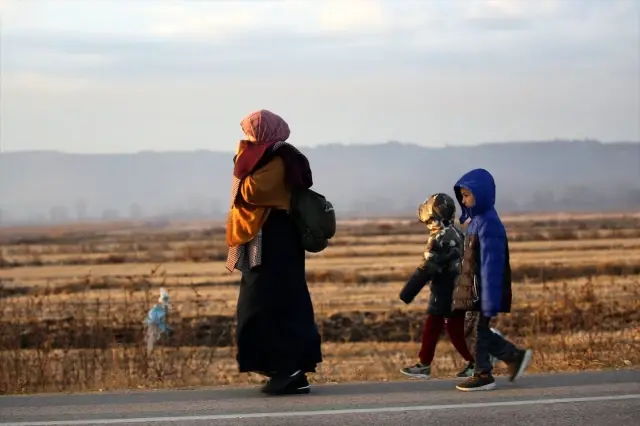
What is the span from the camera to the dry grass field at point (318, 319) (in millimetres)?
9773

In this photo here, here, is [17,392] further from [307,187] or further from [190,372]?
[307,187]

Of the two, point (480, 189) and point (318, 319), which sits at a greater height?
point (480, 189)

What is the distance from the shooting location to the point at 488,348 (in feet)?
26.7

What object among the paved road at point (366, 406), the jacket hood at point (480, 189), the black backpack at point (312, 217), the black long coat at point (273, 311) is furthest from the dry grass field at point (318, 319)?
the jacket hood at point (480, 189)

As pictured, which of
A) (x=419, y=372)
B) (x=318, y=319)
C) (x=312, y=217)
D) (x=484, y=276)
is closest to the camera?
(x=312, y=217)

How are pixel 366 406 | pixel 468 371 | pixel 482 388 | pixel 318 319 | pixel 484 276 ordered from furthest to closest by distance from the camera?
pixel 318 319 < pixel 468 371 < pixel 482 388 < pixel 484 276 < pixel 366 406

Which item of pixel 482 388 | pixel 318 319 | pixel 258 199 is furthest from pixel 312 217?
pixel 318 319

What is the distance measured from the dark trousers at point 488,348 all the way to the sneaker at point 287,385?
1194 mm

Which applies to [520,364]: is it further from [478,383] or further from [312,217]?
[312,217]

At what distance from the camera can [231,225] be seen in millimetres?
8086

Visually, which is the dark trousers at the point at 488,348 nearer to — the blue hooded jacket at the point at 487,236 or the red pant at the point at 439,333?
the blue hooded jacket at the point at 487,236

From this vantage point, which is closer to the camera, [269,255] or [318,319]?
[269,255]

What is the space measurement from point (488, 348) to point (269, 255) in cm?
163

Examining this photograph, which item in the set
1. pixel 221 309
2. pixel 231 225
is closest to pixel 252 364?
pixel 231 225
